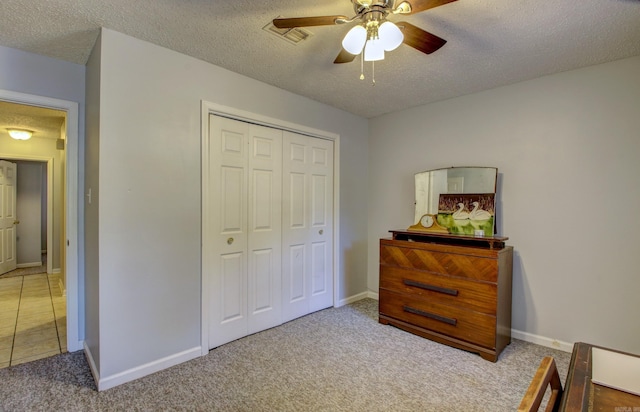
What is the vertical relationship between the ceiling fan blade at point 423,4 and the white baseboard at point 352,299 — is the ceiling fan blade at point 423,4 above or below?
above

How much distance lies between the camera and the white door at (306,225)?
10.4 ft

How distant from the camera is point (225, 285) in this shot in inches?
105

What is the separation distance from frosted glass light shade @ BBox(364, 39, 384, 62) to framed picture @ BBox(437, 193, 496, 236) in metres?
1.88

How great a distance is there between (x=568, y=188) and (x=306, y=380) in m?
2.66

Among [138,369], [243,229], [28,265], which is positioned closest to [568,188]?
[243,229]

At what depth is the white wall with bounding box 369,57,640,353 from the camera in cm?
236

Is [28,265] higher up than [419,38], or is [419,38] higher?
[419,38]

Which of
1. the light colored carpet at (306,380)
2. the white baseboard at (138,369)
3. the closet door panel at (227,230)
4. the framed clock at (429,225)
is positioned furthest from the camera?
the framed clock at (429,225)

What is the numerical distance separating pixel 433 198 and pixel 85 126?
10.9 ft

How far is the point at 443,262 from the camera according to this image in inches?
106

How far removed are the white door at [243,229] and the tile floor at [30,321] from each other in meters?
1.44

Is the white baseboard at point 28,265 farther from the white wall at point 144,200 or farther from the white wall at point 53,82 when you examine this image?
the white wall at point 144,200

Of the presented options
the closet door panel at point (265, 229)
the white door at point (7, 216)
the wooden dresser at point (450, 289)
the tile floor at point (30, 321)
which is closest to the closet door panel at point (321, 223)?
the closet door panel at point (265, 229)

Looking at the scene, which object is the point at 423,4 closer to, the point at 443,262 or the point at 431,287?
the point at 443,262
